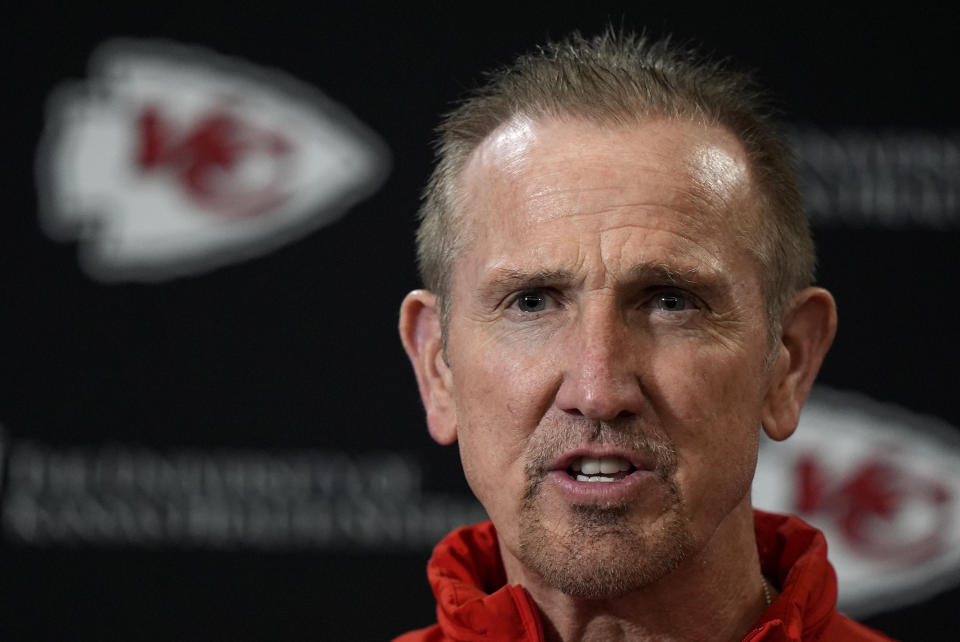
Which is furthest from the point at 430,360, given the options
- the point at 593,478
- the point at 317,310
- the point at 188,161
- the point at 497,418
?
the point at 188,161

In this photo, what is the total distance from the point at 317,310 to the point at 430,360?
88 cm

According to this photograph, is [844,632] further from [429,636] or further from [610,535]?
[429,636]

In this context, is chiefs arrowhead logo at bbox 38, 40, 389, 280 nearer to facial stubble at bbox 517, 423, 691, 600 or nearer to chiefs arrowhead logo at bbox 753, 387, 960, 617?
chiefs arrowhead logo at bbox 753, 387, 960, 617

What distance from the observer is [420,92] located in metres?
2.43

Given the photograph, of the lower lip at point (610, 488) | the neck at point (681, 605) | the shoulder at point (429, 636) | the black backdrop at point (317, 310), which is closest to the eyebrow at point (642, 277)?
the lower lip at point (610, 488)

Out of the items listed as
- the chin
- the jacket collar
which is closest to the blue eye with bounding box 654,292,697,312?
the chin

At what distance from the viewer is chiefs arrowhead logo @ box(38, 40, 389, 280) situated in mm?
2453

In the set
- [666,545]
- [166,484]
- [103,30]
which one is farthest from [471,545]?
[103,30]

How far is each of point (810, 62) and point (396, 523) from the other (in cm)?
128

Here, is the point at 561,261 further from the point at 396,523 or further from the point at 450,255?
the point at 396,523

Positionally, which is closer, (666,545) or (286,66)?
(666,545)

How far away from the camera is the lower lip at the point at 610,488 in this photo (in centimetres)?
→ 124

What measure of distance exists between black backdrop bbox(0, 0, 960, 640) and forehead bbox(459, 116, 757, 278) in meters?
1.04

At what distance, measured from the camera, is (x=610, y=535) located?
124 centimetres
